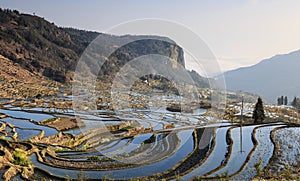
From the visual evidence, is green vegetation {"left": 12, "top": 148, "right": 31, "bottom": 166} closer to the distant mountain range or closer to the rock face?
the distant mountain range

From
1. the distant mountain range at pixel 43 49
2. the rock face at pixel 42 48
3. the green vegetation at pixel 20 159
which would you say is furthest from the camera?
the rock face at pixel 42 48

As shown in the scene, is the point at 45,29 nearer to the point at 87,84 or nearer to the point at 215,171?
the point at 87,84

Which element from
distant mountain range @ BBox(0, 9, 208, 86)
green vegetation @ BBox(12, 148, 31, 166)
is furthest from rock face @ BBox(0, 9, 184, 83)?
green vegetation @ BBox(12, 148, 31, 166)

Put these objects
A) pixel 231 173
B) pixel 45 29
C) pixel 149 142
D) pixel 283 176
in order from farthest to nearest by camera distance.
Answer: pixel 45 29 → pixel 149 142 → pixel 231 173 → pixel 283 176

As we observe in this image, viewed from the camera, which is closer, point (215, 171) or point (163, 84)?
point (215, 171)

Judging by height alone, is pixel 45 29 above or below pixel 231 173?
A: above

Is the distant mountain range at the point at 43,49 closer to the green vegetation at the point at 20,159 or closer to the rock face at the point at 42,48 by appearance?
the rock face at the point at 42,48

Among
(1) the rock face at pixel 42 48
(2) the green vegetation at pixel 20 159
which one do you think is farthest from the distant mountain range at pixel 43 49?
(2) the green vegetation at pixel 20 159

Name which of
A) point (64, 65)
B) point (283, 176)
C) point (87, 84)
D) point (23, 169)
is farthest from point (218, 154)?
point (64, 65)
